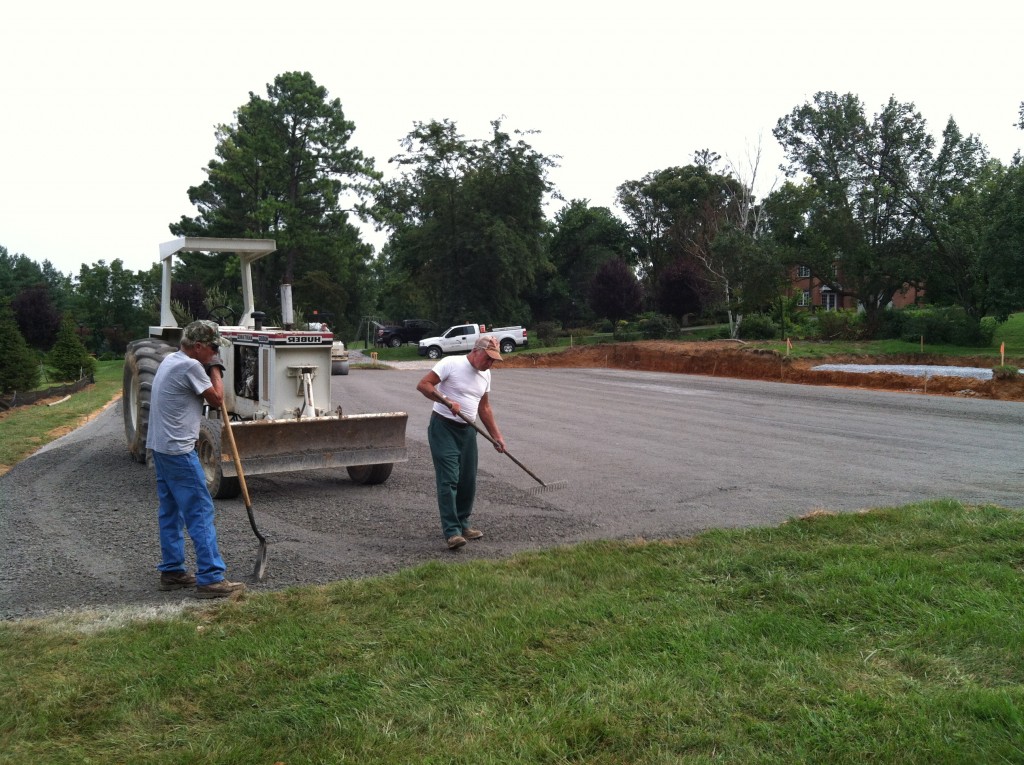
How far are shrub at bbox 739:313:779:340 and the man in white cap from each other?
116 ft

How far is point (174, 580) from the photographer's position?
224 inches

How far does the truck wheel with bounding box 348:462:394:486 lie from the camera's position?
30.0ft

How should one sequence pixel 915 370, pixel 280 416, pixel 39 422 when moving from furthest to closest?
pixel 915 370
pixel 39 422
pixel 280 416

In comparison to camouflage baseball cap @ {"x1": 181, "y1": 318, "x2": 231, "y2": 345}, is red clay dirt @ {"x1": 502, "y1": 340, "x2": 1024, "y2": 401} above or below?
below

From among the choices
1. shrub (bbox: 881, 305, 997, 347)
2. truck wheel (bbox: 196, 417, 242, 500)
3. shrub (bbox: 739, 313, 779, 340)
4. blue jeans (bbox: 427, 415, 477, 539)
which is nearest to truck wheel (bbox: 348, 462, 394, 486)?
truck wheel (bbox: 196, 417, 242, 500)

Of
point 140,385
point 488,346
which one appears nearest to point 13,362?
point 140,385

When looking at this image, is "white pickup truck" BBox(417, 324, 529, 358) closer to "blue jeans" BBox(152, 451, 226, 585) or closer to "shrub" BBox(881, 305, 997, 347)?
"shrub" BBox(881, 305, 997, 347)

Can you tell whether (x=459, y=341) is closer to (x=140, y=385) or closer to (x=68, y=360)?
(x=68, y=360)

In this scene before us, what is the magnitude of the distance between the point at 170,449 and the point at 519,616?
254 cm

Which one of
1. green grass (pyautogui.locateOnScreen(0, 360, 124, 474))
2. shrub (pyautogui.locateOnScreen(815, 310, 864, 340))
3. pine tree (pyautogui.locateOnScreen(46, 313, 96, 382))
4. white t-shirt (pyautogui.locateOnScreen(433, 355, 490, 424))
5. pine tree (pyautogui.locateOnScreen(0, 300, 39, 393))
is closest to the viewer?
white t-shirt (pyautogui.locateOnScreen(433, 355, 490, 424))

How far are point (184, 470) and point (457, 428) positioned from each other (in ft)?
6.96

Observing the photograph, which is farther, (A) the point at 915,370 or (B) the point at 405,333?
(B) the point at 405,333

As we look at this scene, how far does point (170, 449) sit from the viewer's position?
558 cm

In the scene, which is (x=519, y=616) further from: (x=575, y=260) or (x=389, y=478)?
(x=575, y=260)
